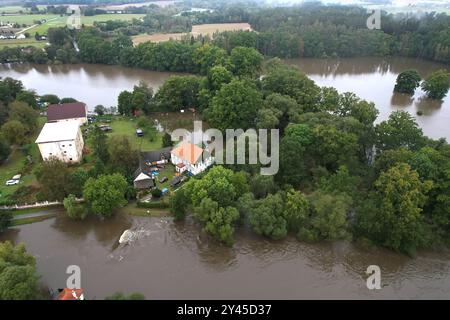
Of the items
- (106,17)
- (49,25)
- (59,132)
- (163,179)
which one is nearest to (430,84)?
(163,179)

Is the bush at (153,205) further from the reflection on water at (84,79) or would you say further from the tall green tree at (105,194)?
the reflection on water at (84,79)

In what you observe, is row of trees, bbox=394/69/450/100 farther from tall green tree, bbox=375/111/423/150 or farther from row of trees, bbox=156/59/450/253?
tall green tree, bbox=375/111/423/150

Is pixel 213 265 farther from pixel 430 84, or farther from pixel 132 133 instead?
pixel 430 84

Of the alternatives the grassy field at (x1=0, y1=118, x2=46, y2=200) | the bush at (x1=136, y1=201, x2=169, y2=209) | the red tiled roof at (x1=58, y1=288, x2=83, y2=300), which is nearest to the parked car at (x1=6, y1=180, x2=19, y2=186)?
the grassy field at (x1=0, y1=118, x2=46, y2=200)

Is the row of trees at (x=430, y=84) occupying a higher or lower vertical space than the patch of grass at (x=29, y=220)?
higher

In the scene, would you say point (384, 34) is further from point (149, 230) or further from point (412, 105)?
point (149, 230)

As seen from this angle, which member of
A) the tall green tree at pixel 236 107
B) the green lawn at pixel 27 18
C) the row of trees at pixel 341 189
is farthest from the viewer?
the green lawn at pixel 27 18

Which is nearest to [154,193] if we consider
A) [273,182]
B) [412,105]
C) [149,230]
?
[149,230]

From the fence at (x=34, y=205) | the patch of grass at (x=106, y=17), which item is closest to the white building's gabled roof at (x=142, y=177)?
the fence at (x=34, y=205)
